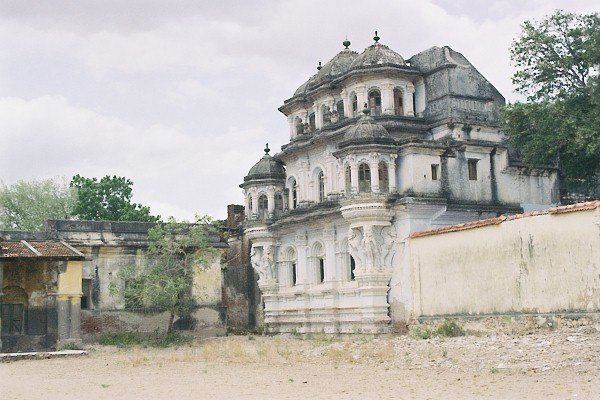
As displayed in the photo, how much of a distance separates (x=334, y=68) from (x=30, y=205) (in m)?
27.5

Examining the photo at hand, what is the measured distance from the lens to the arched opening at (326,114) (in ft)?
115

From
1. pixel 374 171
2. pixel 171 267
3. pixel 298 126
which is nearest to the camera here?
pixel 374 171

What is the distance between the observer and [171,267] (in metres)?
33.9

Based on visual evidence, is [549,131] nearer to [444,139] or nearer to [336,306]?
[444,139]

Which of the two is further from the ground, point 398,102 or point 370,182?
point 398,102

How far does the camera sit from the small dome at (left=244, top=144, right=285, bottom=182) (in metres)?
36.6

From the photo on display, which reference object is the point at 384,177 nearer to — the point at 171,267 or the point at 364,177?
the point at 364,177

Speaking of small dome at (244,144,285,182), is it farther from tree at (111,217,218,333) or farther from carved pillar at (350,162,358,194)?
carved pillar at (350,162,358,194)

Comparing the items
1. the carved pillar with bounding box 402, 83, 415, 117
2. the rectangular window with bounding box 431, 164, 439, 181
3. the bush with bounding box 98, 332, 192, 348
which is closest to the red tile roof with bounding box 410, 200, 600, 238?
the rectangular window with bounding box 431, 164, 439, 181

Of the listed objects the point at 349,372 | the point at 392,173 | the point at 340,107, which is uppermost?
the point at 340,107

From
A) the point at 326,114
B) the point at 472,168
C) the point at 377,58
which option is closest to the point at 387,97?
the point at 377,58

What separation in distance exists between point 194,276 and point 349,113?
9312mm

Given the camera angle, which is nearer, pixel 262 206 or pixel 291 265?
pixel 291 265

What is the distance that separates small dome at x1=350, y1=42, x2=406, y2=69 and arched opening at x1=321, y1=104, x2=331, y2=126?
2.39 m
